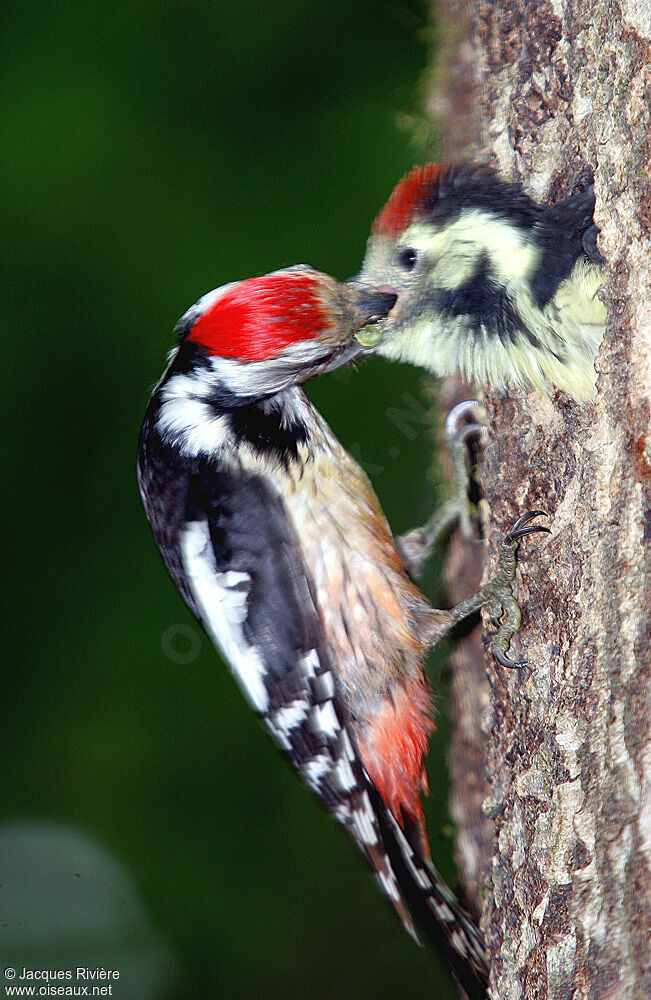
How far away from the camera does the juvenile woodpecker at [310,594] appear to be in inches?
58.5

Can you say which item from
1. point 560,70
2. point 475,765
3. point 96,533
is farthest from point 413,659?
point 96,533

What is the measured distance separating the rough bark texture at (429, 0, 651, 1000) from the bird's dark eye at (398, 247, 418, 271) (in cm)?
21

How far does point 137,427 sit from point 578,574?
1.65 meters

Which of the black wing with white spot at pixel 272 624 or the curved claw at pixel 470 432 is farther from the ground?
the curved claw at pixel 470 432

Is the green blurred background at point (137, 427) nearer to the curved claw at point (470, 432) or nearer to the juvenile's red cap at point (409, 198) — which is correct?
the curved claw at point (470, 432)

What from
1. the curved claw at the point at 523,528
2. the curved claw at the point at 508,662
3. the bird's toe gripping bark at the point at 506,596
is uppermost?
the curved claw at the point at 523,528

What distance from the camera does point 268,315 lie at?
50.7 inches

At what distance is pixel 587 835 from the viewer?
1106 millimetres

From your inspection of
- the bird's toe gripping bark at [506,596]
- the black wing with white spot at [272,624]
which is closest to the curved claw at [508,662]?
the bird's toe gripping bark at [506,596]

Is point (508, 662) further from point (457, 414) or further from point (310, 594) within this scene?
point (457, 414)

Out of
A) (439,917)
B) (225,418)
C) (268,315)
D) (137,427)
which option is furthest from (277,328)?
(137,427)

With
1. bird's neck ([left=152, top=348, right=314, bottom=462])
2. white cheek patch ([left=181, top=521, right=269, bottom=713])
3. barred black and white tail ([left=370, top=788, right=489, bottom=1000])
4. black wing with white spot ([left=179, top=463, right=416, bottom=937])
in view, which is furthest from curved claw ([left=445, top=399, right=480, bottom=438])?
barred black and white tail ([left=370, top=788, right=489, bottom=1000])

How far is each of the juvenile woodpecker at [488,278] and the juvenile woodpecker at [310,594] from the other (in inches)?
4.0

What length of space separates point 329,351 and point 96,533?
1.38 meters
